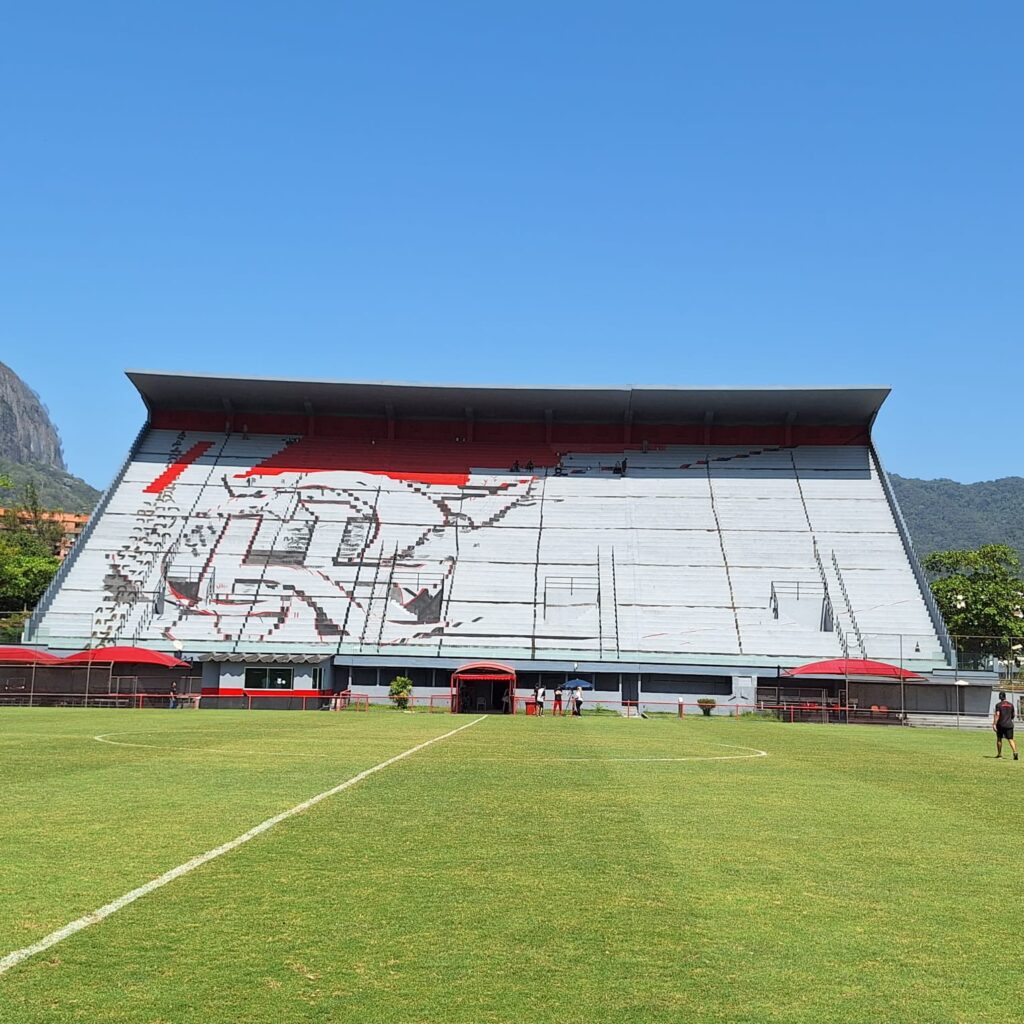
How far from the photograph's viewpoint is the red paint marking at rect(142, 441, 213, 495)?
63097 millimetres

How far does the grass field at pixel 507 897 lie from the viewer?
5.87 meters

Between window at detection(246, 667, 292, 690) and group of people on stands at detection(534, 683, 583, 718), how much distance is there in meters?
10.9

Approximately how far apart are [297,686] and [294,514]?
15.5 meters

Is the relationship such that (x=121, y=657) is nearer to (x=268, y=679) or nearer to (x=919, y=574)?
(x=268, y=679)

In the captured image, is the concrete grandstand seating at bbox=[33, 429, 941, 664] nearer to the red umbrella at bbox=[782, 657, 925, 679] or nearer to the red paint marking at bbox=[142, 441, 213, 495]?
the red paint marking at bbox=[142, 441, 213, 495]

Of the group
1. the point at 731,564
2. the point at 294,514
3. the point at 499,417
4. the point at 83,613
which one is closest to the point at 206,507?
the point at 294,514

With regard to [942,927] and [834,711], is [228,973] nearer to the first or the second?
[942,927]

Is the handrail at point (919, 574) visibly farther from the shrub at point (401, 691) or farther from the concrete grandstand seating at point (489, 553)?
the shrub at point (401, 691)

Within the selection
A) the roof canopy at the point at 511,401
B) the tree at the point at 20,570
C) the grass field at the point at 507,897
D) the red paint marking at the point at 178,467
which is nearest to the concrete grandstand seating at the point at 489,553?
the red paint marking at the point at 178,467

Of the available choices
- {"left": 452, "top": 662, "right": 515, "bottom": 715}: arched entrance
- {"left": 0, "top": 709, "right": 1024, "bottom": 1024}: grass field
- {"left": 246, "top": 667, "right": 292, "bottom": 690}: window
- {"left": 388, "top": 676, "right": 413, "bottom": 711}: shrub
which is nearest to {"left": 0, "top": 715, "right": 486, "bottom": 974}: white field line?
{"left": 0, "top": 709, "right": 1024, "bottom": 1024}: grass field

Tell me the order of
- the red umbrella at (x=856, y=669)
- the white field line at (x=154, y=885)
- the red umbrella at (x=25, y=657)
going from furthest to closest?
the red umbrella at (x=25, y=657), the red umbrella at (x=856, y=669), the white field line at (x=154, y=885)

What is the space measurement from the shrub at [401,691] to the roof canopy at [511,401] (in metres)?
23.1

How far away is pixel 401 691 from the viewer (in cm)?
4828

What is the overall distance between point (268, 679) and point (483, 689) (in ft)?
30.8
